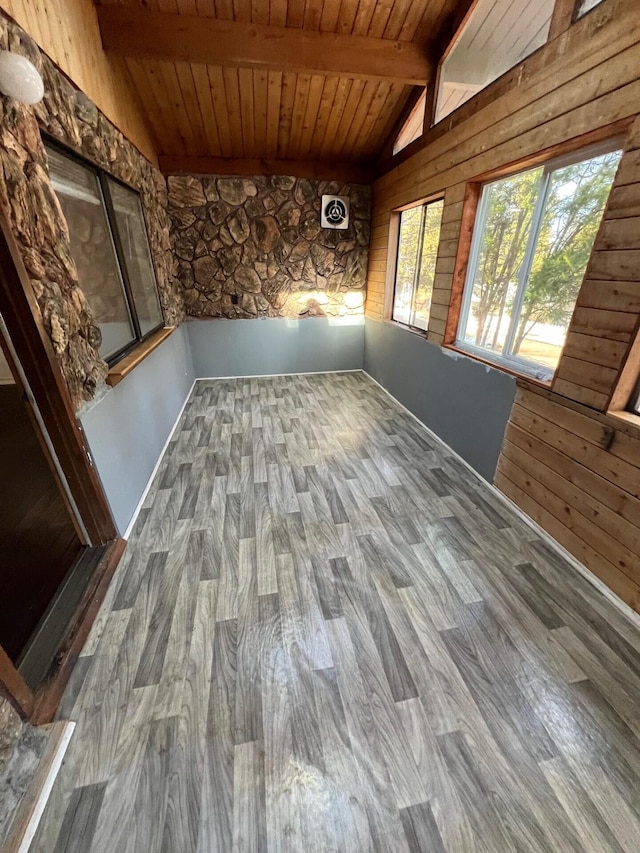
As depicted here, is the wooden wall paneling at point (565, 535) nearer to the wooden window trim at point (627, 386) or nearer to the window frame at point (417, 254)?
the wooden window trim at point (627, 386)

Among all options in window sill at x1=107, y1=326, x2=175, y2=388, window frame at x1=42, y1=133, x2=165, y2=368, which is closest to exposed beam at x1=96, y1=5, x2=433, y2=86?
window frame at x1=42, y1=133, x2=165, y2=368

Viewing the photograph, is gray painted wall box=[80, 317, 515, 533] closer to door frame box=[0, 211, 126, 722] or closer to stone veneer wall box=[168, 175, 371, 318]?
door frame box=[0, 211, 126, 722]

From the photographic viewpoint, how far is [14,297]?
1.35 m

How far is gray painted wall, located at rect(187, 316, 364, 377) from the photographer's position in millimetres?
4547

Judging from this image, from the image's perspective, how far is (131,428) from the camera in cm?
228

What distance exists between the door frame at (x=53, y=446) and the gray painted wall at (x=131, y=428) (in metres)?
0.08

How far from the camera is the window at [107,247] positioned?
6.19ft

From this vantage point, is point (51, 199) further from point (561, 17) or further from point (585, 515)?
point (585, 515)

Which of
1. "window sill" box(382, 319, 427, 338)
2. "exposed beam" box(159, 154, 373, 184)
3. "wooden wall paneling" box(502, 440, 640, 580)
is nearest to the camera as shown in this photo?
"wooden wall paneling" box(502, 440, 640, 580)

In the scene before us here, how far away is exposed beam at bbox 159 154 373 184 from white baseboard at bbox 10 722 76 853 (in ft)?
15.4

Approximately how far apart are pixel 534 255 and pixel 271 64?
245 cm

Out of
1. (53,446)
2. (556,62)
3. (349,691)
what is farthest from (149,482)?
(556,62)

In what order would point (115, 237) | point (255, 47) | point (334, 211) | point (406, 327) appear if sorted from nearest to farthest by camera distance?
point (115, 237)
point (255, 47)
point (406, 327)
point (334, 211)

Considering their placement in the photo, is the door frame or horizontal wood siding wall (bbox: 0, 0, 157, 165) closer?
the door frame
